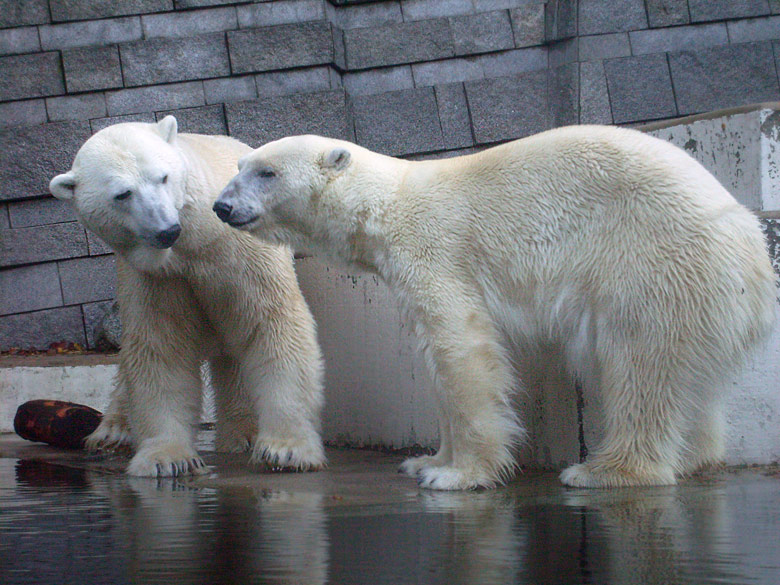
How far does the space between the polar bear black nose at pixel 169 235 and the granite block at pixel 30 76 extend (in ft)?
12.4

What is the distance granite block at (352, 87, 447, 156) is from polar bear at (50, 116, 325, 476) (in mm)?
3116

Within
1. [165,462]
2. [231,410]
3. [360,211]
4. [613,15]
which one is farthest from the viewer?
[613,15]

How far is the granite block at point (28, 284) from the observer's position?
736cm

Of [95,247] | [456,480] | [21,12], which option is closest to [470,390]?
[456,480]

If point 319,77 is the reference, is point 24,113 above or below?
below

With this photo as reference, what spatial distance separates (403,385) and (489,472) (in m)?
1.21

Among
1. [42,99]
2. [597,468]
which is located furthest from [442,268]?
[42,99]

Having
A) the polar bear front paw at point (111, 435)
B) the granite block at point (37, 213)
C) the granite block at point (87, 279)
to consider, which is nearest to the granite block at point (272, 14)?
the granite block at point (37, 213)

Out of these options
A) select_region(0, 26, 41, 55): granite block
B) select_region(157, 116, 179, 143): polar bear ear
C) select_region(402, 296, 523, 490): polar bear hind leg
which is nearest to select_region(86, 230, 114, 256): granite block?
select_region(0, 26, 41, 55): granite block

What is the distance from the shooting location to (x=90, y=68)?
7289 mm

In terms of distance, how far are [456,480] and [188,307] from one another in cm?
146

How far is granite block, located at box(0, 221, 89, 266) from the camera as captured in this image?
288 inches

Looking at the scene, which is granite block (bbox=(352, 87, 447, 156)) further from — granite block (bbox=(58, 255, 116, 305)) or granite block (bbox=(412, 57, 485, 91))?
granite block (bbox=(58, 255, 116, 305))

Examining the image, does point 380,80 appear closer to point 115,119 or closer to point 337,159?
point 115,119
